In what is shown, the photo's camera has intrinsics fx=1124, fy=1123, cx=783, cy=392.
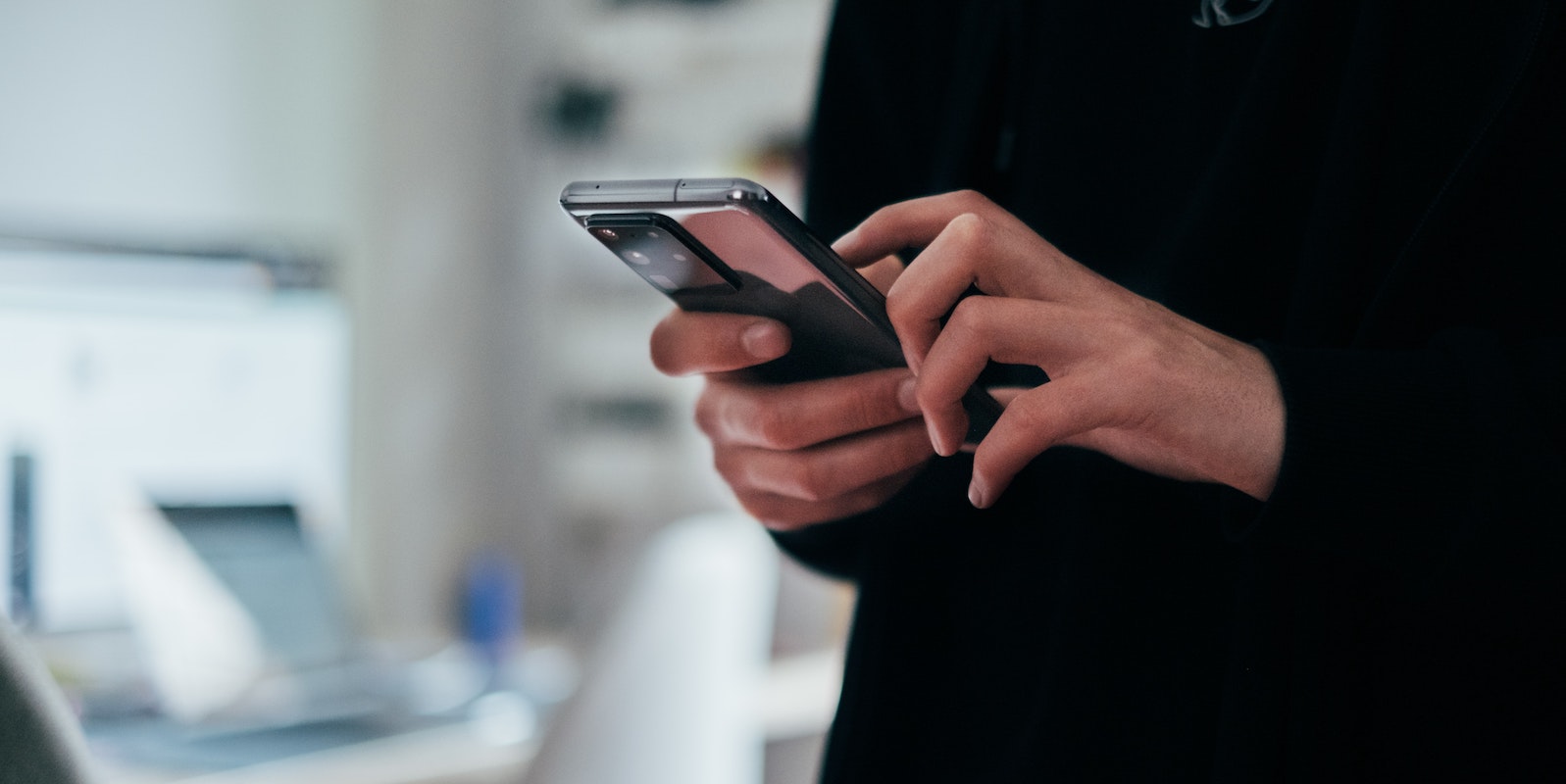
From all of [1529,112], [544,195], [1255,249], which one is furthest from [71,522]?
[544,195]

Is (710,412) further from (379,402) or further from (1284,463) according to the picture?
(379,402)

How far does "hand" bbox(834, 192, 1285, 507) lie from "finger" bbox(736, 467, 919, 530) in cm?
15

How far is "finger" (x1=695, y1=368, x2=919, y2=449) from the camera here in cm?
47

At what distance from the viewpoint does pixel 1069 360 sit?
376 millimetres

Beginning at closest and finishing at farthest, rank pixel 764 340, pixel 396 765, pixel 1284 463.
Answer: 1. pixel 1284 463
2. pixel 764 340
3. pixel 396 765

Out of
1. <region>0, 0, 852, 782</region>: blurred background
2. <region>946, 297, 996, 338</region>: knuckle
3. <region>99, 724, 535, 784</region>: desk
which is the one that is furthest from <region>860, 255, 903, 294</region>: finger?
<region>99, 724, 535, 784</region>: desk

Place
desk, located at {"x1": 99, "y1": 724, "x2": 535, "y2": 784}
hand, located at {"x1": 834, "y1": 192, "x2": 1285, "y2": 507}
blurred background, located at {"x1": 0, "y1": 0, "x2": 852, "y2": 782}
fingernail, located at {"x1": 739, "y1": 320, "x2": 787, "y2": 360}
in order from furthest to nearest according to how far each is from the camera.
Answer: blurred background, located at {"x1": 0, "y1": 0, "x2": 852, "y2": 782} → desk, located at {"x1": 99, "y1": 724, "x2": 535, "y2": 784} → fingernail, located at {"x1": 739, "y1": 320, "x2": 787, "y2": 360} → hand, located at {"x1": 834, "y1": 192, "x2": 1285, "y2": 507}

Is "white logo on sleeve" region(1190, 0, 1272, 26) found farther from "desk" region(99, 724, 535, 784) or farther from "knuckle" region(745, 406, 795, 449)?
"desk" region(99, 724, 535, 784)

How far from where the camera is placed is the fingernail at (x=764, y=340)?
0.47 metres

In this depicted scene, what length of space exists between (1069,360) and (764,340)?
142 millimetres

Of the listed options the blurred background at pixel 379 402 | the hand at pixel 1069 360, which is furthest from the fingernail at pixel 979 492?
the blurred background at pixel 379 402

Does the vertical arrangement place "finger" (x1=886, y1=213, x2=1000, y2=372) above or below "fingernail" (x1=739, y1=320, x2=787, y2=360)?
above

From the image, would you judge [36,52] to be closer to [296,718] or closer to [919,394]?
[296,718]

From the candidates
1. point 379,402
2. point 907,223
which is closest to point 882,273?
point 907,223
